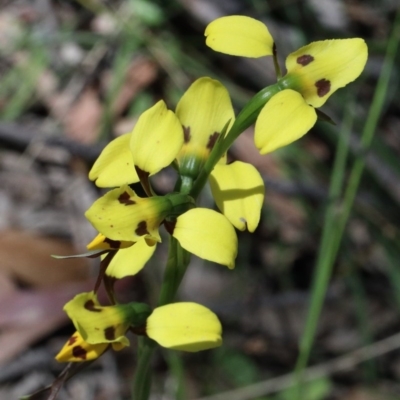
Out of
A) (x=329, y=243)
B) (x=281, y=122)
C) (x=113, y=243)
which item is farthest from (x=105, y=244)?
(x=329, y=243)

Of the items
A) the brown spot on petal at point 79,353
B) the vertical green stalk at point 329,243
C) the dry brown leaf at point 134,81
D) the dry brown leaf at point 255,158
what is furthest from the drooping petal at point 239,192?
the dry brown leaf at point 134,81

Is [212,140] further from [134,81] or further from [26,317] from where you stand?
[134,81]

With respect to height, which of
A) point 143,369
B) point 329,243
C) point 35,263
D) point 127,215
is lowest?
point 35,263

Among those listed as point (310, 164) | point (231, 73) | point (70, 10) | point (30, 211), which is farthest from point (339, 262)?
point (70, 10)

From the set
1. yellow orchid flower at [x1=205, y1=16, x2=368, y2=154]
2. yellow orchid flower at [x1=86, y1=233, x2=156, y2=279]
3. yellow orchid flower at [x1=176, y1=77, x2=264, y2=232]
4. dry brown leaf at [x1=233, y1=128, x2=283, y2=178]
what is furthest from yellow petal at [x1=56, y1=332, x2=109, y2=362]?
dry brown leaf at [x1=233, y1=128, x2=283, y2=178]

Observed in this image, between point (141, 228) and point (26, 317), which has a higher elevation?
point (141, 228)

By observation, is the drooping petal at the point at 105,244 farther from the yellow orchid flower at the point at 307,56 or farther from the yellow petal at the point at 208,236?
the yellow orchid flower at the point at 307,56

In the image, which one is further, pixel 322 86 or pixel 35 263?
pixel 35 263

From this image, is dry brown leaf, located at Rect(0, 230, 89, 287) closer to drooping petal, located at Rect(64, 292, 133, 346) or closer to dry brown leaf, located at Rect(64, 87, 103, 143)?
dry brown leaf, located at Rect(64, 87, 103, 143)
